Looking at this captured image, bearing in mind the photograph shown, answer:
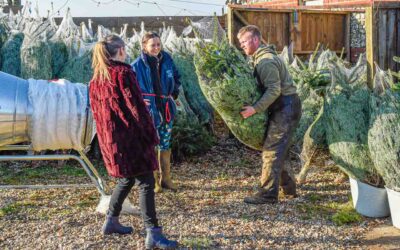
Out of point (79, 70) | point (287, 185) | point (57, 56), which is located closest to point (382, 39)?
point (287, 185)

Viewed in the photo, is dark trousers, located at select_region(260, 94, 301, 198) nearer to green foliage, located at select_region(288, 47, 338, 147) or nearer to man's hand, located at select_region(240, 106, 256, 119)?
man's hand, located at select_region(240, 106, 256, 119)

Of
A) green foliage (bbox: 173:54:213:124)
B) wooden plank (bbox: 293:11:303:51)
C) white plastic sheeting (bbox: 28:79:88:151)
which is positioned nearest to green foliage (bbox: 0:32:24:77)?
green foliage (bbox: 173:54:213:124)

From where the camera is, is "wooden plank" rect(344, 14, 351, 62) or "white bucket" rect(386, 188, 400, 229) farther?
"wooden plank" rect(344, 14, 351, 62)

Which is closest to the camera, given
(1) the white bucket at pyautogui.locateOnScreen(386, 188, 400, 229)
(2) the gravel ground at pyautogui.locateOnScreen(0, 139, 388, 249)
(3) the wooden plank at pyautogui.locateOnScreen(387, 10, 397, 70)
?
(2) the gravel ground at pyautogui.locateOnScreen(0, 139, 388, 249)

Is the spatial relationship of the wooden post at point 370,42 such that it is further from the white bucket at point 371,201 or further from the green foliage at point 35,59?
the green foliage at point 35,59

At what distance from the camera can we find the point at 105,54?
13.3 ft

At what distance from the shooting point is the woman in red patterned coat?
399cm

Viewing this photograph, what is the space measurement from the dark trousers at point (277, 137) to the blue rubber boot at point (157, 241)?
4.66ft

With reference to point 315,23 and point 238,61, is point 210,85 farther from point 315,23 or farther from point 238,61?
point 315,23

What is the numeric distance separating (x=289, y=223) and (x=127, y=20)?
11201 millimetres

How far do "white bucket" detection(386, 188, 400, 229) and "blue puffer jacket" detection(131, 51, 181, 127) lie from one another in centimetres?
229

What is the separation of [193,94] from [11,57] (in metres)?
2.65

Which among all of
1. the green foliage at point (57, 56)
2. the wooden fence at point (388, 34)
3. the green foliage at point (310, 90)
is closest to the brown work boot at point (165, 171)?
the green foliage at point (310, 90)

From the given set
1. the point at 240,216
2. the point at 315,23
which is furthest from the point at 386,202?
the point at 315,23
